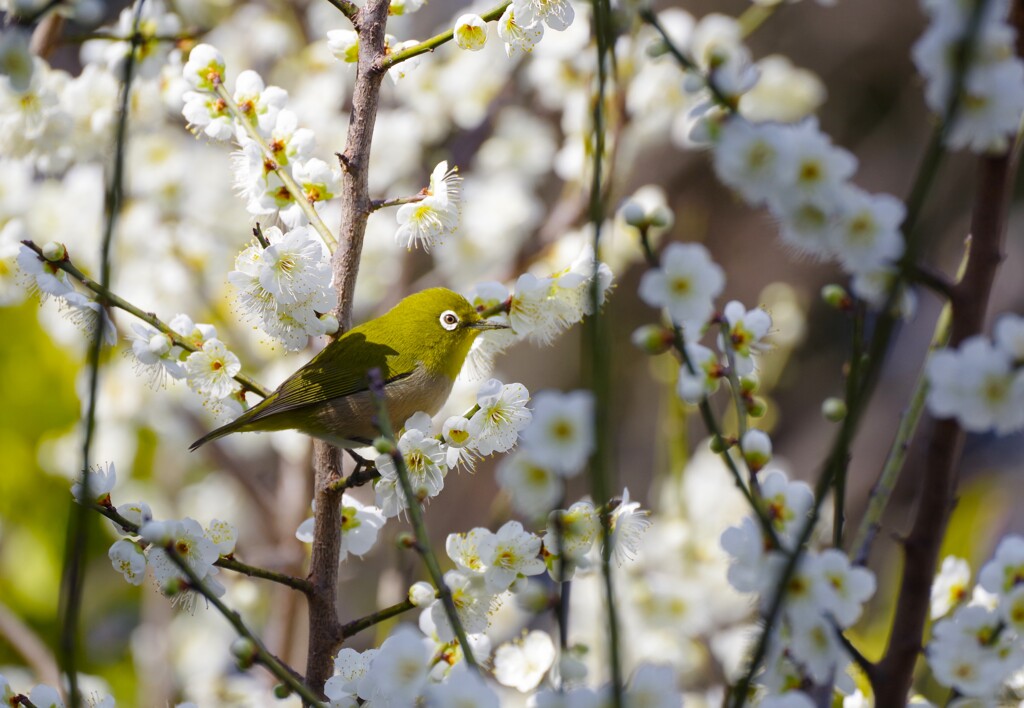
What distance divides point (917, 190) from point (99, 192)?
1934 millimetres

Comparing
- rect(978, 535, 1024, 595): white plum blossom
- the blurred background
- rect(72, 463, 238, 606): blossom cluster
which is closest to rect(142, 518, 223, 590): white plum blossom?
rect(72, 463, 238, 606): blossom cluster

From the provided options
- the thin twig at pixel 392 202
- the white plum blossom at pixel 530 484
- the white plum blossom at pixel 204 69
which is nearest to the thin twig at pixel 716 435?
the white plum blossom at pixel 530 484

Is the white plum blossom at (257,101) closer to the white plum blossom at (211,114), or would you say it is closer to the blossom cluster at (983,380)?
the white plum blossom at (211,114)

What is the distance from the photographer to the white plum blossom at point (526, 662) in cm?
81

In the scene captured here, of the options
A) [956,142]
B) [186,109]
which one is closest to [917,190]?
[956,142]

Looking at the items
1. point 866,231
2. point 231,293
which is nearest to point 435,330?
point 866,231

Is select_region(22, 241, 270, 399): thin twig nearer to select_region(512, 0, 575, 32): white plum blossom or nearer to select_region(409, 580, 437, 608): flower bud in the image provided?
select_region(409, 580, 437, 608): flower bud

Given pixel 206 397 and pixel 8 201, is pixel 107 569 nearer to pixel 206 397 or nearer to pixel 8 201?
pixel 8 201

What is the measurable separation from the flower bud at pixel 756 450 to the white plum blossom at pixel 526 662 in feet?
0.89

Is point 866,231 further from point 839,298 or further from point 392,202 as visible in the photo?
point 392,202

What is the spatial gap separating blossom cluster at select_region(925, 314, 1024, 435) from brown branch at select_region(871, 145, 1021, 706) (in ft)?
0.12

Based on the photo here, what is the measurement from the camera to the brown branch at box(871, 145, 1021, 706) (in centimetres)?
53

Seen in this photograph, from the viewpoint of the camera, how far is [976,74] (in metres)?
0.48

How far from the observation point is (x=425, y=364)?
1.12 meters
